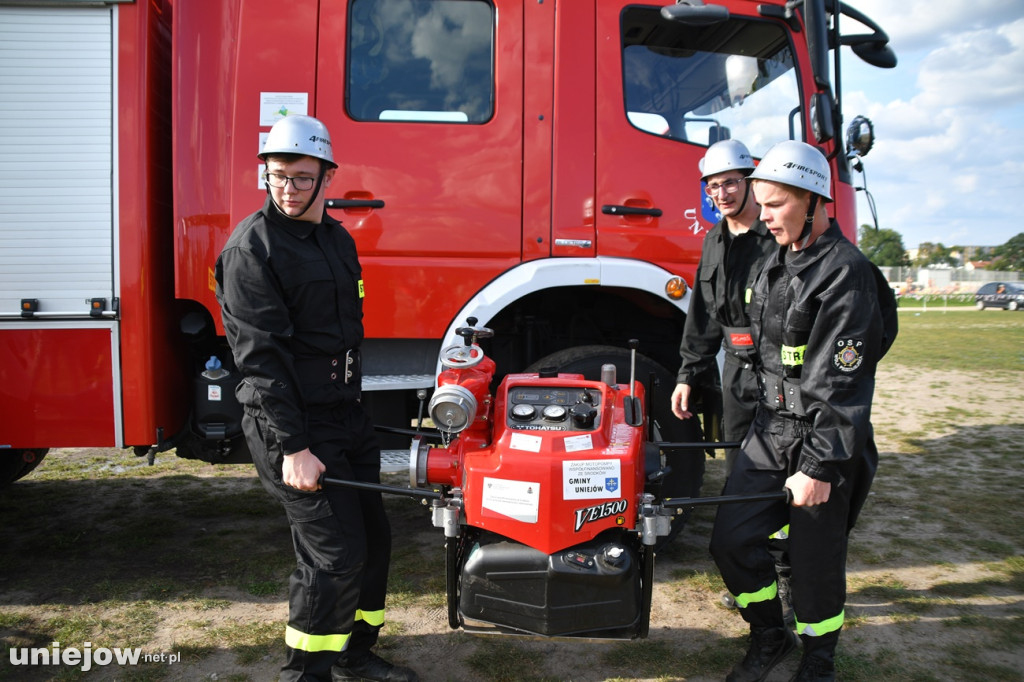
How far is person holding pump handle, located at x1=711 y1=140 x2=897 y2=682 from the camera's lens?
2248 millimetres

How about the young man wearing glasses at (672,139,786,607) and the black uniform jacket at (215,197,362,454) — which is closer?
the black uniform jacket at (215,197,362,454)

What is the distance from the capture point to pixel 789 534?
2.49m

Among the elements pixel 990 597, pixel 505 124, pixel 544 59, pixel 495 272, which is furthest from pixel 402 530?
pixel 990 597

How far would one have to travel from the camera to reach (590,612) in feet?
7.12

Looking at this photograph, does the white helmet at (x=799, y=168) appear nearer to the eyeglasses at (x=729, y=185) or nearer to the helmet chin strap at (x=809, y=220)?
the helmet chin strap at (x=809, y=220)

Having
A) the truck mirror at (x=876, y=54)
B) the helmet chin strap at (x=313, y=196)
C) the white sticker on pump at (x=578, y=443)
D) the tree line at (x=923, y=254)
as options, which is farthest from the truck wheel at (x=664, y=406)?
the tree line at (x=923, y=254)

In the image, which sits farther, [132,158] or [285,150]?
[132,158]

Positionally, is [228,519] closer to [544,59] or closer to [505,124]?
[505,124]

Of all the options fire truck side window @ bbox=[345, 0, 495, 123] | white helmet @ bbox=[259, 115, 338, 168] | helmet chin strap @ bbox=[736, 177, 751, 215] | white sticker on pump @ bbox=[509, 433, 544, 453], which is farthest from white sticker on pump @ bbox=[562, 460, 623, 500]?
fire truck side window @ bbox=[345, 0, 495, 123]

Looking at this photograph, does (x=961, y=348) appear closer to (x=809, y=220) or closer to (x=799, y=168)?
(x=809, y=220)

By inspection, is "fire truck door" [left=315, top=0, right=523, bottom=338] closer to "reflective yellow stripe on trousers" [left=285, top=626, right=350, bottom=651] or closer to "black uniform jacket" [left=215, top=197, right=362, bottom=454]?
"black uniform jacket" [left=215, top=197, right=362, bottom=454]

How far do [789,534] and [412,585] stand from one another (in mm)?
Answer: 1821

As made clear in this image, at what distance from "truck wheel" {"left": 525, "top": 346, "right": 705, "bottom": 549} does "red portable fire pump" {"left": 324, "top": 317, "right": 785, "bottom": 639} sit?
0.94m

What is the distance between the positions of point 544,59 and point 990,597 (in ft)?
10.9
